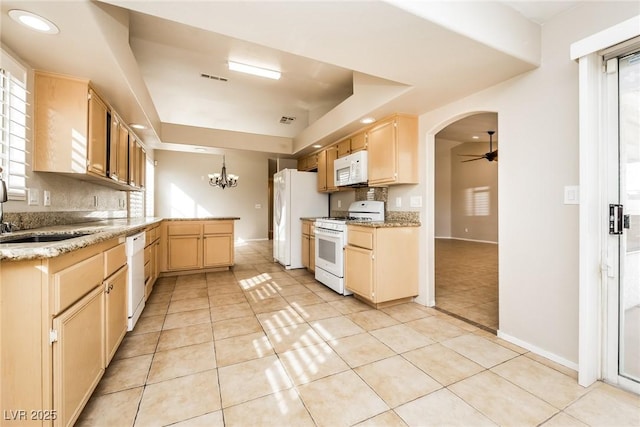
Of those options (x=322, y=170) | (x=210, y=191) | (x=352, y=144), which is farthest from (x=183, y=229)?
(x=210, y=191)

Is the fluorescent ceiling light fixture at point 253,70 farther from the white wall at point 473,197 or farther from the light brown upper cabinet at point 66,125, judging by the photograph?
the white wall at point 473,197

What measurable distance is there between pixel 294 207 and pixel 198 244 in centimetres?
167

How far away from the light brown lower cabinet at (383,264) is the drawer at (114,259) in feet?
7.19

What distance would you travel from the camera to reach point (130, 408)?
4.65 feet

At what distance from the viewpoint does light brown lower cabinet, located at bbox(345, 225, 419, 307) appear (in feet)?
9.31

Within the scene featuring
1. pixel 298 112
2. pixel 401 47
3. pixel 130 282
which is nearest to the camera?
pixel 401 47

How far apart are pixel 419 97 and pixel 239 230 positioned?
22.0 feet

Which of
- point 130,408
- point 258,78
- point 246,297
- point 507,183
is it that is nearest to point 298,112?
point 258,78

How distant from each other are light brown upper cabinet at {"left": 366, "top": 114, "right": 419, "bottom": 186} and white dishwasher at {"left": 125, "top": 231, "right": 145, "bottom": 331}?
2.59 meters

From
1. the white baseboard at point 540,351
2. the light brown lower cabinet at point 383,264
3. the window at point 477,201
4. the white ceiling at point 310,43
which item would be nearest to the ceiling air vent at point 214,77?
the white ceiling at point 310,43

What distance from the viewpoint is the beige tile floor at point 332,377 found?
1.37 m

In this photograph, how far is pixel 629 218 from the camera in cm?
161

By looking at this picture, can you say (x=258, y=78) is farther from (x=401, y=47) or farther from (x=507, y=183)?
(x=507, y=183)

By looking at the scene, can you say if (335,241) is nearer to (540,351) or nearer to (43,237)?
(540,351)
